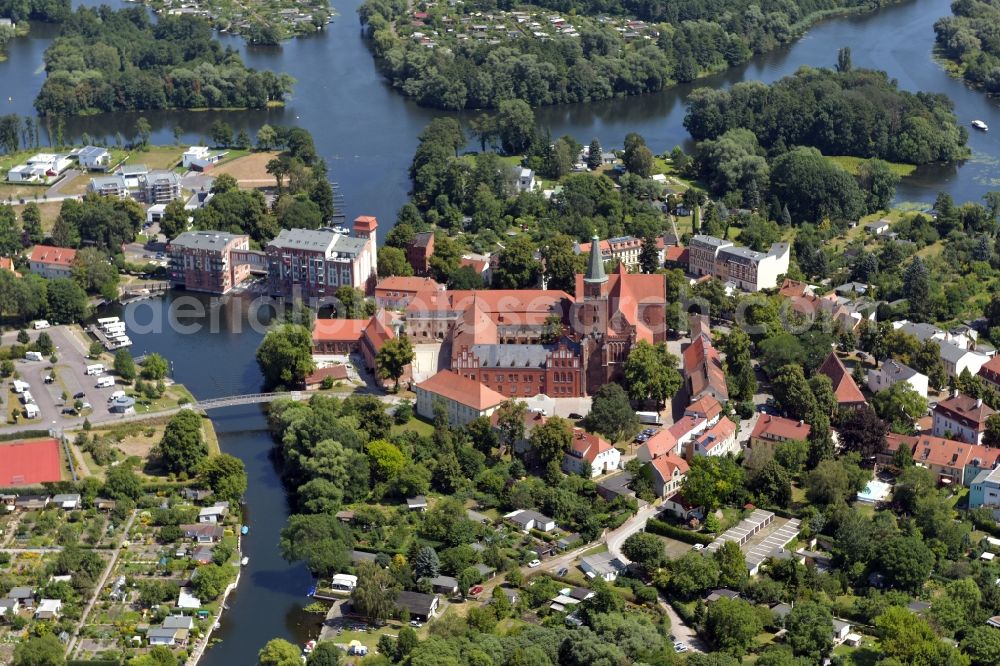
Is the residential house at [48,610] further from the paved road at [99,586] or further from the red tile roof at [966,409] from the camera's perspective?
the red tile roof at [966,409]

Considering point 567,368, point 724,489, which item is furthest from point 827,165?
point 724,489

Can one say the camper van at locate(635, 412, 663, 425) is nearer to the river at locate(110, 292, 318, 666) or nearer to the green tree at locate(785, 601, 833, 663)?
the river at locate(110, 292, 318, 666)

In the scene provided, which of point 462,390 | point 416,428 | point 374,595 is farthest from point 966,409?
point 374,595

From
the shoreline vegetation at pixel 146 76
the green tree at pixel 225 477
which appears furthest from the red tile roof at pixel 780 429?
the shoreline vegetation at pixel 146 76

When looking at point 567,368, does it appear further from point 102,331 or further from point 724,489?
point 102,331

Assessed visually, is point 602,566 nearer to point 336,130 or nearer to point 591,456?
point 591,456

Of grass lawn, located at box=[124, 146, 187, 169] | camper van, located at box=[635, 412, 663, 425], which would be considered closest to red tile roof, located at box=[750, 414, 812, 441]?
camper van, located at box=[635, 412, 663, 425]

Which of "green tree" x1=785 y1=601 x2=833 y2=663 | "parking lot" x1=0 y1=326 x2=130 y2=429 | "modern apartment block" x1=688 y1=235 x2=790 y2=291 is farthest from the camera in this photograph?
"modern apartment block" x1=688 y1=235 x2=790 y2=291
